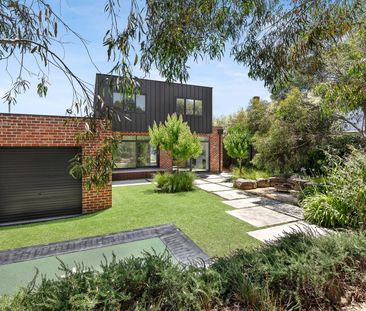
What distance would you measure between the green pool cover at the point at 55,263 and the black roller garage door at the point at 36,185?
3100 mm

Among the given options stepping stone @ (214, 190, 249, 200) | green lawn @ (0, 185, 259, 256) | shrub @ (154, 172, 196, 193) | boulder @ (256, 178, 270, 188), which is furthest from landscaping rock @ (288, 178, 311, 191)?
shrub @ (154, 172, 196, 193)

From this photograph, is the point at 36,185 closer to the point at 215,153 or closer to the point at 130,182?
the point at 130,182

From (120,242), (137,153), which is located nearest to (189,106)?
(137,153)

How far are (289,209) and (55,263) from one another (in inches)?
266

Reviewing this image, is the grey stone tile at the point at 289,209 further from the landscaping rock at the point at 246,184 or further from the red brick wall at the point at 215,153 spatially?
the red brick wall at the point at 215,153

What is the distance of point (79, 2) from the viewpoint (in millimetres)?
2893

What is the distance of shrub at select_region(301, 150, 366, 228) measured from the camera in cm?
488

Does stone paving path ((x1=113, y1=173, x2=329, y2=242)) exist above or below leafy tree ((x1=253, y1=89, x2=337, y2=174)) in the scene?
below

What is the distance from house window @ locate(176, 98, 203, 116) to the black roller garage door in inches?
381

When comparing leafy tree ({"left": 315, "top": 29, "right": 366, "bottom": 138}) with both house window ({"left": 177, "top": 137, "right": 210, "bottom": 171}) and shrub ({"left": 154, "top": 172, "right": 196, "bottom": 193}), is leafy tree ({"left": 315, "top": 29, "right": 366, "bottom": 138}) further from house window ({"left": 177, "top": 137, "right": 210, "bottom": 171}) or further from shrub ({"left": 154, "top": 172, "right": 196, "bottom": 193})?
house window ({"left": 177, "top": 137, "right": 210, "bottom": 171})

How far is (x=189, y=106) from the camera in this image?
15961 millimetres

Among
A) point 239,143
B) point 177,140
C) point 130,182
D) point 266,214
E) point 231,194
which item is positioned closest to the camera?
point 266,214

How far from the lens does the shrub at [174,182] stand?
10.2m

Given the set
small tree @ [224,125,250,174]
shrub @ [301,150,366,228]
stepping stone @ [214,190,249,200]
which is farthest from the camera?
small tree @ [224,125,250,174]
